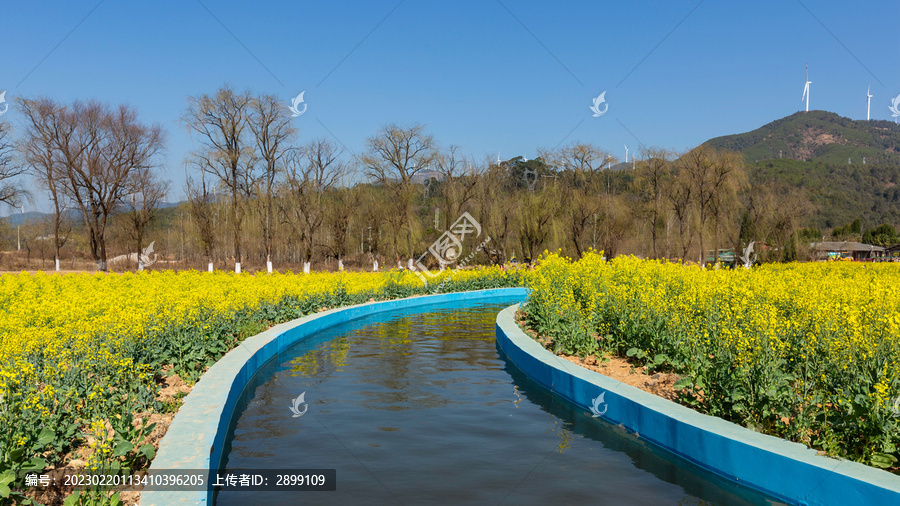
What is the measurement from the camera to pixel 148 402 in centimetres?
630

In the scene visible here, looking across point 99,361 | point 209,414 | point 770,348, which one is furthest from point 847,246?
point 99,361

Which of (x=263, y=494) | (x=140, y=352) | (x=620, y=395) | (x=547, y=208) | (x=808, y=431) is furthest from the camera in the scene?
(x=547, y=208)

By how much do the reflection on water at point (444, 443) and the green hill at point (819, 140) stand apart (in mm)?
160480

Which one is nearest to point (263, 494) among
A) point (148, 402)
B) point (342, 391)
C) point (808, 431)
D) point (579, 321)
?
point (148, 402)

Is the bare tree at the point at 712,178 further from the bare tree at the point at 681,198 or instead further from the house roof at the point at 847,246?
the house roof at the point at 847,246

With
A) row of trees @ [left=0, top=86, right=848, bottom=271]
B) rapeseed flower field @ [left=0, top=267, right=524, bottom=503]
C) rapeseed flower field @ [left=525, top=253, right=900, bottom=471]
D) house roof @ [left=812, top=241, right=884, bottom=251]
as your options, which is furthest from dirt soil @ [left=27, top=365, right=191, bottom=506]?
house roof @ [left=812, top=241, right=884, bottom=251]

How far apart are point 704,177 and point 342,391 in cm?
4740

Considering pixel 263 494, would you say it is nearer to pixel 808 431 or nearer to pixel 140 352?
pixel 140 352

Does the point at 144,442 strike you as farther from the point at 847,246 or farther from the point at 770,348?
the point at 847,246

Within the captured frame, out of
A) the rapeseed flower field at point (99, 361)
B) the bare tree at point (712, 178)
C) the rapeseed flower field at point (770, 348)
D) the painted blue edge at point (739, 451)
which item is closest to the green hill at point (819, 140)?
the bare tree at point (712, 178)

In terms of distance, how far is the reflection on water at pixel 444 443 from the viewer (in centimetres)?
499

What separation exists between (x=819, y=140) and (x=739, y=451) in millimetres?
189703

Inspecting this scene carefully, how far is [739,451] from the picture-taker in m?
5.09

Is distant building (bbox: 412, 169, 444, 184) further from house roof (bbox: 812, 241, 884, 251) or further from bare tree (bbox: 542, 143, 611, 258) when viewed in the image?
house roof (bbox: 812, 241, 884, 251)
